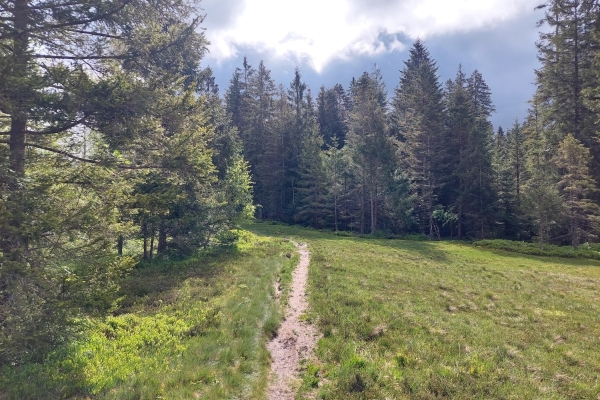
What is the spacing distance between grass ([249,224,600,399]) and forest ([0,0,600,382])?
609 centimetres

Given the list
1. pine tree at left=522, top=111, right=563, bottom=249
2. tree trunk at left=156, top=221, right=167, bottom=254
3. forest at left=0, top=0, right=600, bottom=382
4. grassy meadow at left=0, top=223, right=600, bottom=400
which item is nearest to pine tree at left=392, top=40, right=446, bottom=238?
forest at left=0, top=0, right=600, bottom=382

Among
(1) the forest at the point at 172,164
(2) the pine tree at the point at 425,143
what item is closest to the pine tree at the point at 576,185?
(1) the forest at the point at 172,164

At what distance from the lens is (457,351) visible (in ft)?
27.1

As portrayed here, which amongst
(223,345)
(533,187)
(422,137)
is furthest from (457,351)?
(422,137)

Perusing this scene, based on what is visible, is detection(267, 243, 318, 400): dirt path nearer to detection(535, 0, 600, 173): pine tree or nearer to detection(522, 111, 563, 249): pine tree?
detection(522, 111, 563, 249): pine tree

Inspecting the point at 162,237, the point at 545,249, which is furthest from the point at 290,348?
the point at 545,249

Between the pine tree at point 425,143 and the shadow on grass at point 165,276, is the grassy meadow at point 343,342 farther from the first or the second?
the pine tree at point 425,143

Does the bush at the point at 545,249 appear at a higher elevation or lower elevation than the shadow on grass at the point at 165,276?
higher

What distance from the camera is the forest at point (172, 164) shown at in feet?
23.6

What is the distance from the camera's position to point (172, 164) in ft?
35.1

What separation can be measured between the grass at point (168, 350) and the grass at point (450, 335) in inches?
66.3

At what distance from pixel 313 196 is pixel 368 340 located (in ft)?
151

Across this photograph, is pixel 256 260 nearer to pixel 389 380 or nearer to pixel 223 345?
pixel 223 345

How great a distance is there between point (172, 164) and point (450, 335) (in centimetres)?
1012
